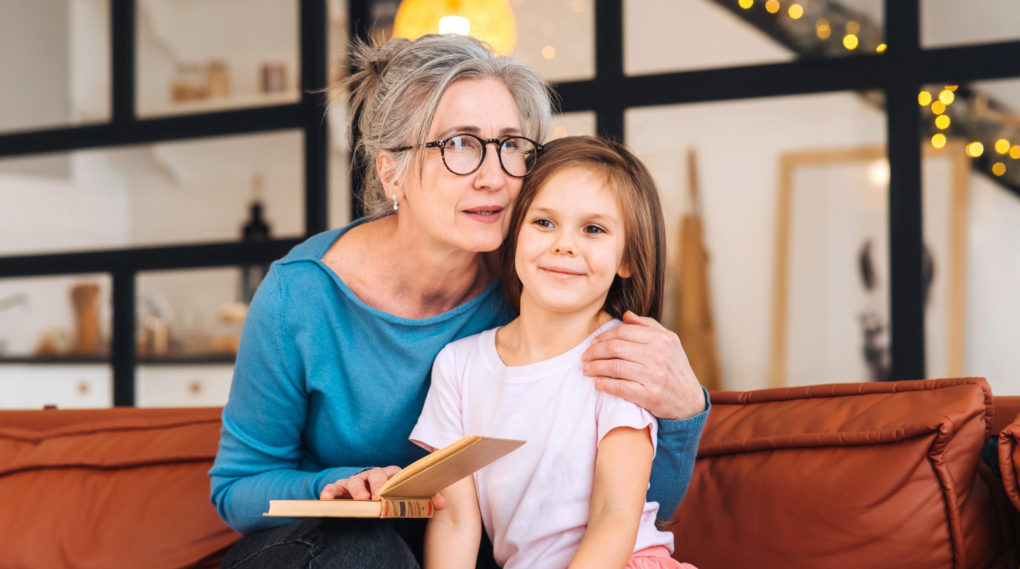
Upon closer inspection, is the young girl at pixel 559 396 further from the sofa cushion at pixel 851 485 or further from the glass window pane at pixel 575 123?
the glass window pane at pixel 575 123

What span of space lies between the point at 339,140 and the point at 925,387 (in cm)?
326

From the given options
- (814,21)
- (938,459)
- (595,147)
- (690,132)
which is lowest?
(938,459)

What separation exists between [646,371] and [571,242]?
0.75ft

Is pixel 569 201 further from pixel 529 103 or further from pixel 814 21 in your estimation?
pixel 814 21

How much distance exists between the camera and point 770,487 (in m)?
1.62

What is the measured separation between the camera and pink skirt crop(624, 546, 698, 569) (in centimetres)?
139

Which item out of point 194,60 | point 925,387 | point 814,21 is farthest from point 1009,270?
point 194,60

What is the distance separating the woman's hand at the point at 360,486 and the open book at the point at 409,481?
90mm

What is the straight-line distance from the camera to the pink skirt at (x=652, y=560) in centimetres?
139

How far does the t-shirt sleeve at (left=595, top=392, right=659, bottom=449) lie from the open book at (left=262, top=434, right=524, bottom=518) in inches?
8.2

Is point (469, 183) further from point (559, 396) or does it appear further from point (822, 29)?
point (822, 29)

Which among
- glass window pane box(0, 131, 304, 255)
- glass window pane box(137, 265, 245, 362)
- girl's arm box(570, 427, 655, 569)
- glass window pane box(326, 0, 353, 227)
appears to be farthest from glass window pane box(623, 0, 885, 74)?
glass window pane box(137, 265, 245, 362)

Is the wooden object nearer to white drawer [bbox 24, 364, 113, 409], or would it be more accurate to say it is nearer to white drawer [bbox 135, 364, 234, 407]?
white drawer [bbox 135, 364, 234, 407]

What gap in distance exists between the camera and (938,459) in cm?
149
